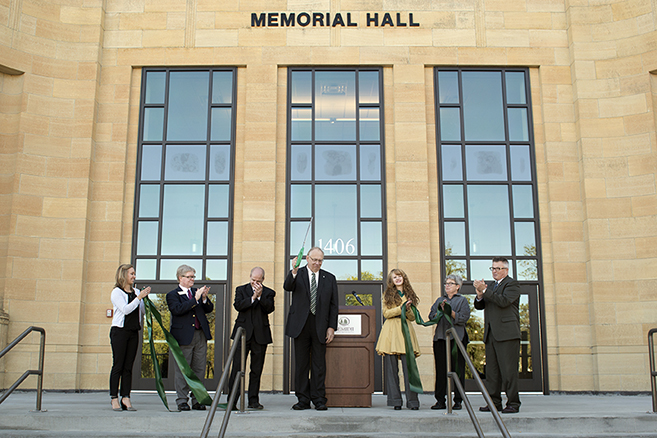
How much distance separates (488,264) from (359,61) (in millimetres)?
5280

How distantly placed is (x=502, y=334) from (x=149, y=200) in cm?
828

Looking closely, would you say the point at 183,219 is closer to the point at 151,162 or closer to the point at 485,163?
the point at 151,162

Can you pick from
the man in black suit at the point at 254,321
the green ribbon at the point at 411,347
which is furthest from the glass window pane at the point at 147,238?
the green ribbon at the point at 411,347

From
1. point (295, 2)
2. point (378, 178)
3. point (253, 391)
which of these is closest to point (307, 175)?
point (378, 178)

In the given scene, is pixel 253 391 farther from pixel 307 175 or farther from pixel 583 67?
pixel 583 67

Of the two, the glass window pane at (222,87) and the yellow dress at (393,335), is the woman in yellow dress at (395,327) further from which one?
the glass window pane at (222,87)

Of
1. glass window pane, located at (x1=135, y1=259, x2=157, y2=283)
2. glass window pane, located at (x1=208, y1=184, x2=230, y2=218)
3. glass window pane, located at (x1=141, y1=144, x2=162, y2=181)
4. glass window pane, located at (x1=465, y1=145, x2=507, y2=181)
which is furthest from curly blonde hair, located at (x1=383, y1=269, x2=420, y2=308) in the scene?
glass window pane, located at (x1=141, y1=144, x2=162, y2=181)

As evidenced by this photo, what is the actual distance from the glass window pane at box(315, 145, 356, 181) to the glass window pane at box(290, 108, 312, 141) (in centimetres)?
41

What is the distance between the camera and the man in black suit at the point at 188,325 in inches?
317

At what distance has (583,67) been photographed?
43.3ft

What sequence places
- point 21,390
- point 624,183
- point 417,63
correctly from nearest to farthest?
point 21,390
point 624,183
point 417,63

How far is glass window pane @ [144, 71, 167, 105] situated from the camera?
13578 mm

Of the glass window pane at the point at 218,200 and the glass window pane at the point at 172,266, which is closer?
the glass window pane at the point at 172,266

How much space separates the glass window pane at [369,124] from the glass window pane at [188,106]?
3.47 m
